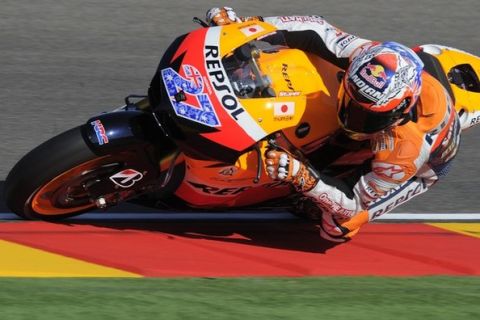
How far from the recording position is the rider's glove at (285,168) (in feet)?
18.4

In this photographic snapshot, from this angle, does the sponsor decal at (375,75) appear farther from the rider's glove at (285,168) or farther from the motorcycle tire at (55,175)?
the motorcycle tire at (55,175)

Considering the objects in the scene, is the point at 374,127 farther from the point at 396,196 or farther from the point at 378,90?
the point at 396,196

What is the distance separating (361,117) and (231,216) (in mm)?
1334

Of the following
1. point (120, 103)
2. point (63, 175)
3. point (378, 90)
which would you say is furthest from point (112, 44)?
point (378, 90)

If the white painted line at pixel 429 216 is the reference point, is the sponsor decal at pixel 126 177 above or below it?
above

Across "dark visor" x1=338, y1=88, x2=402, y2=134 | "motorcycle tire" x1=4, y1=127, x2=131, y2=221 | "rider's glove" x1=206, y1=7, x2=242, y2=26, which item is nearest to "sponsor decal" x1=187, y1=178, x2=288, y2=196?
Result: "motorcycle tire" x1=4, y1=127, x2=131, y2=221

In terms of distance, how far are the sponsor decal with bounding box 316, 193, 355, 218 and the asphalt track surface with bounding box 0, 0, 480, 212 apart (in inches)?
38.5

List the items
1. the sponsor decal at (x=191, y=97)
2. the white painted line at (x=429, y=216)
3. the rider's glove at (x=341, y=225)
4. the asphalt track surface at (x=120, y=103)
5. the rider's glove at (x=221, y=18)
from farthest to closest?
1. the white painted line at (x=429, y=216)
2. the rider's glove at (x=221, y=18)
3. the rider's glove at (x=341, y=225)
4. the asphalt track surface at (x=120, y=103)
5. the sponsor decal at (x=191, y=97)

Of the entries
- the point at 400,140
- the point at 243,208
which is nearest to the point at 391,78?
the point at 400,140

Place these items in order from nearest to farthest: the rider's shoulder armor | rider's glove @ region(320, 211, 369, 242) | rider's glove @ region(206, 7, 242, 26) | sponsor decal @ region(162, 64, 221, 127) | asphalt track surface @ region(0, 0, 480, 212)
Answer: sponsor decal @ region(162, 64, 221, 127) < the rider's shoulder armor < rider's glove @ region(320, 211, 369, 242) < rider's glove @ region(206, 7, 242, 26) < asphalt track surface @ region(0, 0, 480, 212)

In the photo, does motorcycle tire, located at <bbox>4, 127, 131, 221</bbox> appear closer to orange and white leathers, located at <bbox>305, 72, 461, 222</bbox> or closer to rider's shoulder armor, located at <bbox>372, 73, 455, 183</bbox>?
orange and white leathers, located at <bbox>305, 72, 461, 222</bbox>

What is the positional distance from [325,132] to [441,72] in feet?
2.86

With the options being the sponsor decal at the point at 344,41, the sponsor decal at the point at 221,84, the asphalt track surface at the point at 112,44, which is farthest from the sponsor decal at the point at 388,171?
the asphalt track surface at the point at 112,44

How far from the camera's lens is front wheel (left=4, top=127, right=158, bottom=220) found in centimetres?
580
